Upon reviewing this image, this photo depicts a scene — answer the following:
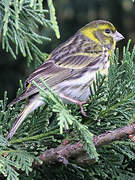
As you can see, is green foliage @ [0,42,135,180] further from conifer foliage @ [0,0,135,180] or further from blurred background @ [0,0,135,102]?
blurred background @ [0,0,135,102]

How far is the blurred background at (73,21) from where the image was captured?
480 centimetres

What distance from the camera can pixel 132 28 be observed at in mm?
4957

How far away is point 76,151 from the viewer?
1842mm

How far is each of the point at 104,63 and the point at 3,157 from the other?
1.78m

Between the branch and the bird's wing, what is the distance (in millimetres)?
1186

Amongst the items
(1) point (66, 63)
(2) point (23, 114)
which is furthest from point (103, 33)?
(2) point (23, 114)

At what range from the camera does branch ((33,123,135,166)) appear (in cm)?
172

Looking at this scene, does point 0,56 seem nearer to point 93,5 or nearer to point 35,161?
point 93,5

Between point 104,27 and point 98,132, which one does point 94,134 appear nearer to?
point 98,132

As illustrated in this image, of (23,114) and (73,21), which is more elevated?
(23,114)

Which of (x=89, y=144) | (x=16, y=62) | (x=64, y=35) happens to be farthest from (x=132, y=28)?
(x=89, y=144)

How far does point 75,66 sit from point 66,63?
0.32 feet

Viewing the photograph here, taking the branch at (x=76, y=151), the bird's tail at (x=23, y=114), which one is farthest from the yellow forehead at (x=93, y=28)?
the branch at (x=76, y=151)

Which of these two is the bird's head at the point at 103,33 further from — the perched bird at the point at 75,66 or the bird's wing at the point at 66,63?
the bird's wing at the point at 66,63
